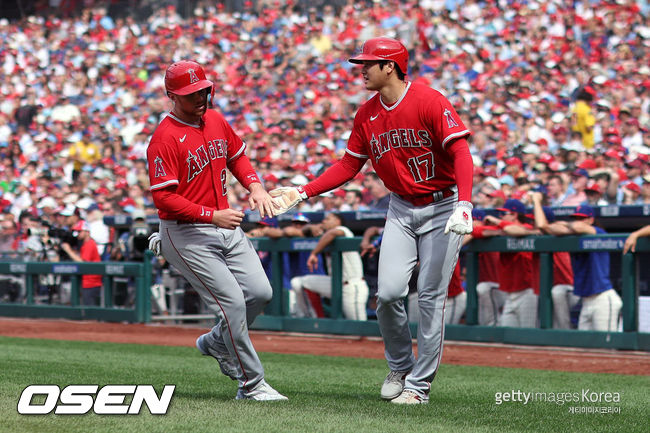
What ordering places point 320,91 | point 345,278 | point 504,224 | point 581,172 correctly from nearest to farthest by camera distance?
point 504,224, point 581,172, point 345,278, point 320,91

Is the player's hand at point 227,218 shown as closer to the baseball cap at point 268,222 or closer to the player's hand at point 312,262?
the player's hand at point 312,262

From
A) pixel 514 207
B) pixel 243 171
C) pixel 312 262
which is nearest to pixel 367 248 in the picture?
pixel 312 262

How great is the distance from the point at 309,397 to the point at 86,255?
9251 mm

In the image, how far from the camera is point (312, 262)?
468 inches

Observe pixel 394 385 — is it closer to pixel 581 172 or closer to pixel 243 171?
pixel 243 171

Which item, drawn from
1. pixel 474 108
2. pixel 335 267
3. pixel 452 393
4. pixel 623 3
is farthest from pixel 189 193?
pixel 623 3

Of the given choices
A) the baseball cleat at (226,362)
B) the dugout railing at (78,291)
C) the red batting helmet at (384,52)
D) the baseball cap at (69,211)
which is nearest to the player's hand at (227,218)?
the baseball cleat at (226,362)

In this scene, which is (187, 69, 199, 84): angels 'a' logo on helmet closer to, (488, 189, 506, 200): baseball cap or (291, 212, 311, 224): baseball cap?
(488, 189, 506, 200): baseball cap

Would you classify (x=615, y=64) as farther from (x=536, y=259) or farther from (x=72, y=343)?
(x=72, y=343)

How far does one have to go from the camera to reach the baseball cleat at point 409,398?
223 inches

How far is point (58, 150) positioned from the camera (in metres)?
22.4

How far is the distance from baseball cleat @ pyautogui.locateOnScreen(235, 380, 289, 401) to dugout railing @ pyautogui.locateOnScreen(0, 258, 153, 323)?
26.3 ft

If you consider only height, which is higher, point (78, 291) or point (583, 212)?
point (583, 212)

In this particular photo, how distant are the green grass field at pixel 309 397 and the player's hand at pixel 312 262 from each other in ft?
7.32
